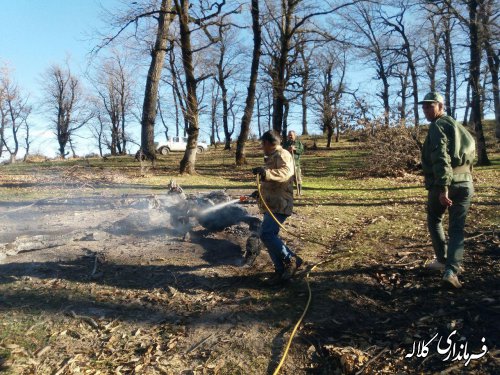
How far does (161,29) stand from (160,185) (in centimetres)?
703

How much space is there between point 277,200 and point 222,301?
1.26 m

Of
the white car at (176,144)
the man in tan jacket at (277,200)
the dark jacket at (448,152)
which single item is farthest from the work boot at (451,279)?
the white car at (176,144)

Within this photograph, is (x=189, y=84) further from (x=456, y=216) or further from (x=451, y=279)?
(x=451, y=279)

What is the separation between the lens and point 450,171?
4.10 metres

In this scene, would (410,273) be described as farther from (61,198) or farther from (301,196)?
(61,198)

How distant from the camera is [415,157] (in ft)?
55.3

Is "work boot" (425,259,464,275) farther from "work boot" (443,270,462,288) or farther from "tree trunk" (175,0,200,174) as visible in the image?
"tree trunk" (175,0,200,174)

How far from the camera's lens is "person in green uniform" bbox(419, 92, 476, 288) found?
4.12 metres

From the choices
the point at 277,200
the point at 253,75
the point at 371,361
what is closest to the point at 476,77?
the point at 253,75

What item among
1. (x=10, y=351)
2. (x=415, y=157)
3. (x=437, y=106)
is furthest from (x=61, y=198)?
(x=415, y=157)

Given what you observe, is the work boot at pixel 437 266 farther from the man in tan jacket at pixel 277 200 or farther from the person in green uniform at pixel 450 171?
the man in tan jacket at pixel 277 200

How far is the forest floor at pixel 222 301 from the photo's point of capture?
10.5 ft

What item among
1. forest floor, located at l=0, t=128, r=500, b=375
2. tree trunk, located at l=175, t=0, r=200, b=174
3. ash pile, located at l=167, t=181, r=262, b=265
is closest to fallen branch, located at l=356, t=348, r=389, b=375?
forest floor, located at l=0, t=128, r=500, b=375

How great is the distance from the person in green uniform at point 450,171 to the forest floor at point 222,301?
1.35ft
